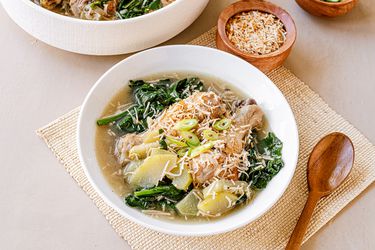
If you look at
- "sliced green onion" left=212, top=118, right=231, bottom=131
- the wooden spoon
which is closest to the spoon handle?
the wooden spoon

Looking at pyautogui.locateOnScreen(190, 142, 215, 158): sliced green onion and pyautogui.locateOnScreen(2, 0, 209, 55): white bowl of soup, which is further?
pyautogui.locateOnScreen(2, 0, 209, 55): white bowl of soup

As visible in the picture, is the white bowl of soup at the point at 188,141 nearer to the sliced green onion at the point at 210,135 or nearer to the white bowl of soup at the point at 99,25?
the sliced green onion at the point at 210,135

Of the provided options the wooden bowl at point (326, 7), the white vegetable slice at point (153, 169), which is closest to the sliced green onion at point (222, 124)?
the white vegetable slice at point (153, 169)

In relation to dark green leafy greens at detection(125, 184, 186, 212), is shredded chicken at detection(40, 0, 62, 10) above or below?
above

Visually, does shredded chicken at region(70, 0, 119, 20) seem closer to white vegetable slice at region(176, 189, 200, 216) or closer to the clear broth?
the clear broth

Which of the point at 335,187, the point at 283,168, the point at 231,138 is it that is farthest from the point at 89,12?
the point at 335,187

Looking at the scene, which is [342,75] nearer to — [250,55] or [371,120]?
[371,120]
